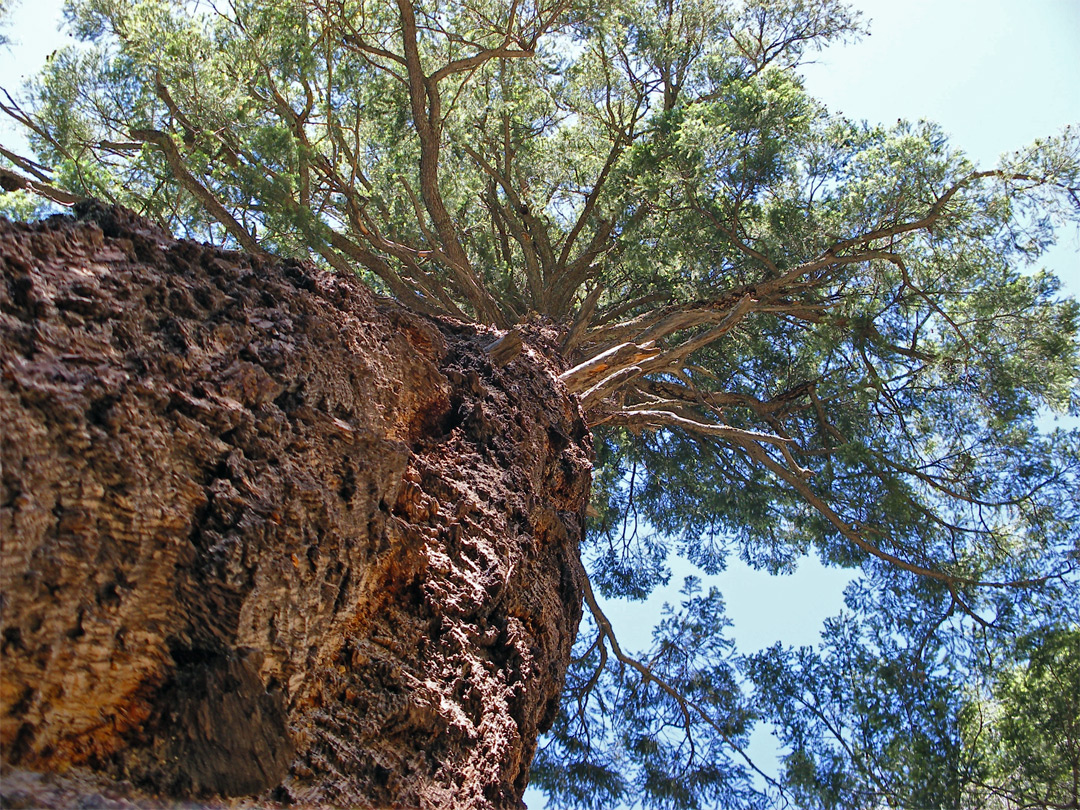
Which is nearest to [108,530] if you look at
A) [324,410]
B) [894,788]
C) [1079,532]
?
[324,410]

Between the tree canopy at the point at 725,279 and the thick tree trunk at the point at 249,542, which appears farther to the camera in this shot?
the tree canopy at the point at 725,279

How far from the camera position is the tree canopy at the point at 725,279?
479 centimetres

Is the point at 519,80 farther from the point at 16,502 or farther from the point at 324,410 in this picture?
the point at 16,502

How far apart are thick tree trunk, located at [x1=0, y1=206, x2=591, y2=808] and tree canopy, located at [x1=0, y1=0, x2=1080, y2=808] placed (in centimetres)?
168

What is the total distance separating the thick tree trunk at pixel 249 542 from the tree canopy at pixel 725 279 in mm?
1683

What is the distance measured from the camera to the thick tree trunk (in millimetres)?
1254

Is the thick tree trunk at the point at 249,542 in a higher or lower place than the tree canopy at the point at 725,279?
lower

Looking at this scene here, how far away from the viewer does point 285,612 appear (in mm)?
1548

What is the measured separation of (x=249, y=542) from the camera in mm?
1511

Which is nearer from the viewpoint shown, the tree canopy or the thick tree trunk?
the thick tree trunk

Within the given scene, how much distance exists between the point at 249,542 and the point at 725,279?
457 centimetres

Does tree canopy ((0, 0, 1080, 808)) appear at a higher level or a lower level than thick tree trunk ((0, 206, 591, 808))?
higher

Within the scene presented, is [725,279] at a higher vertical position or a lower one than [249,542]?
higher

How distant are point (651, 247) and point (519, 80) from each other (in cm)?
233
